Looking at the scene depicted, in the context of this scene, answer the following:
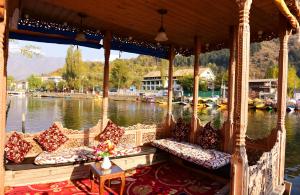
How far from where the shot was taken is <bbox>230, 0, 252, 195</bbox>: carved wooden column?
3783 mm

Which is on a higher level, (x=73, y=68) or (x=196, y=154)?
(x=73, y=68)

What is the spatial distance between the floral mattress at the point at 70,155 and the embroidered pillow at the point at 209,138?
1.96 m

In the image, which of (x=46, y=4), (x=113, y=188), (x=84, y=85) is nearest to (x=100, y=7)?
(x=46, y=4)

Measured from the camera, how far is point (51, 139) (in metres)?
6.35

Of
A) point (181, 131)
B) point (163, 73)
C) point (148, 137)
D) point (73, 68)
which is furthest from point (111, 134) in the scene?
point (73, 68)

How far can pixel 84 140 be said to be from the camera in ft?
23.4

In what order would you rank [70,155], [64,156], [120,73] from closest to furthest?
[64,156], [70,155], [120,73]

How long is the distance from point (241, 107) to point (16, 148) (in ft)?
16.5

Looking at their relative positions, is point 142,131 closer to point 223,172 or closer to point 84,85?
point 223,172

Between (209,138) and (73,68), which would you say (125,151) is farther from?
(73,68)

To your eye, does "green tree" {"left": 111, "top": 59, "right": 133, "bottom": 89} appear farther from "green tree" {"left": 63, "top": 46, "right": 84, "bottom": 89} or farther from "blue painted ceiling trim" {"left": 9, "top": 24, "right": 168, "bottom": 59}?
"blue painted ceiling trim" {"left": 9, "top": 24, "right": 168, "bottom": 59}

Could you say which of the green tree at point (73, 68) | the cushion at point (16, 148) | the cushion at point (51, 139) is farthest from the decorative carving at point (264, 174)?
the green tree at point (73, 68)

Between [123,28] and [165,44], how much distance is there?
92.3 inches

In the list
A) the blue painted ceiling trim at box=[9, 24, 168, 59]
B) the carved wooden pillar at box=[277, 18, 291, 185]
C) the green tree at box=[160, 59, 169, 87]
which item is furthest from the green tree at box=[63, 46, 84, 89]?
the carved wooden pillar at box=[277, 18, 291, 185]
